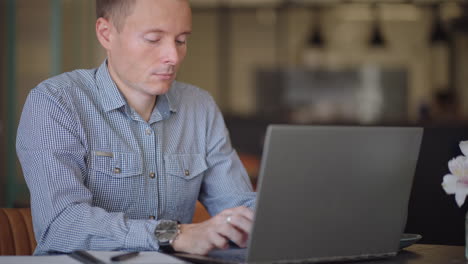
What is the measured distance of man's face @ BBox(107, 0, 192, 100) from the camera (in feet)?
5.39

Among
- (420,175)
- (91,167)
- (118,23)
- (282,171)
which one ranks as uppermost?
(118,23)

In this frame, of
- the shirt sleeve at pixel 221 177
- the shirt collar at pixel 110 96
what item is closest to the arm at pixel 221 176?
the shirt sleeve at pixel 221 177

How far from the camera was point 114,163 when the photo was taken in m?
1.71

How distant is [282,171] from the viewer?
1134mm

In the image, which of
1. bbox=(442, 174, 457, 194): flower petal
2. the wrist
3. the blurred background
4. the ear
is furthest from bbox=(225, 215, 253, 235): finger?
the blurred background

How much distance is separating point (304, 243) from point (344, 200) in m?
0.11

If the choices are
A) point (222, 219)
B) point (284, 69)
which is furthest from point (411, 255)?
point (284, 69)

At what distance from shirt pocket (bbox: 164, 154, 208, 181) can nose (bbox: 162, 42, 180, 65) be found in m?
0.29

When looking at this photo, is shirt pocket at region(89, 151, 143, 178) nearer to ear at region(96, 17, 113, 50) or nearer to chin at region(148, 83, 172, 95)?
chin at region(148, 83, 172, 95)

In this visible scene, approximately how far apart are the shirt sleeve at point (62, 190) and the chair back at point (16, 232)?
19 centimetres

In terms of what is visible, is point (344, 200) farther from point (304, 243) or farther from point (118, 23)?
point (118, 23)

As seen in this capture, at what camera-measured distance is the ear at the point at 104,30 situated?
5.76ft

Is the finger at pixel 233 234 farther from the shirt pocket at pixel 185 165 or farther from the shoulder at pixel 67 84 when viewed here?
the shoulder at pixel 67 84

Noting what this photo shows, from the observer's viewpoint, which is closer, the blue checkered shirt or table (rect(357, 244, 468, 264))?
table (rect(357, 244, 468, 264))
